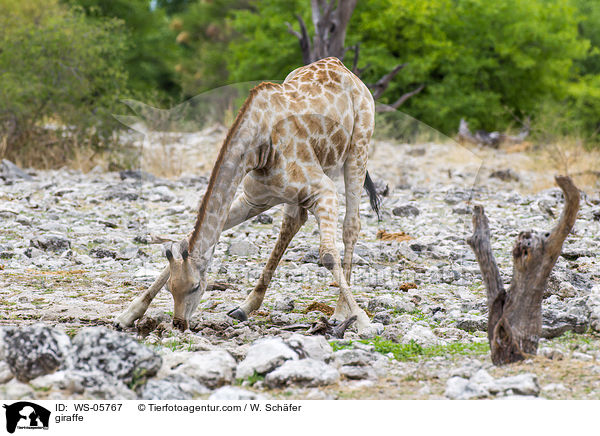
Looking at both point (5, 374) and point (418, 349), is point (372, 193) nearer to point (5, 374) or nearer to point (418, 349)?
point (418, 349)

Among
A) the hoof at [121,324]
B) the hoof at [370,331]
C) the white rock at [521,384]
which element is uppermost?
the white rock at [521,384]

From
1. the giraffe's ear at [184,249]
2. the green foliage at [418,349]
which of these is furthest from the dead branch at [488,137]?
the giraffe's ear at [184,249]

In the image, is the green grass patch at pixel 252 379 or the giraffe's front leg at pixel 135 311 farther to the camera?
the giraffe's front leg at pixel 135 311

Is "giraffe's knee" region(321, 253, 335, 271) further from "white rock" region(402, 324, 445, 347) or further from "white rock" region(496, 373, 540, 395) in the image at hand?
"white rock" region(496, 373, 540, 395)

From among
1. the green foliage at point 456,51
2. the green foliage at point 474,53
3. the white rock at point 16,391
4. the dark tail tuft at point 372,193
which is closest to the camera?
the white rock at point 16,391

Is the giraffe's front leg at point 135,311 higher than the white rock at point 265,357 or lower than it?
lower

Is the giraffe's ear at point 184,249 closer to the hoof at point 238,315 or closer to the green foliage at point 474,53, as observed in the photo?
the hoof at point 238,315

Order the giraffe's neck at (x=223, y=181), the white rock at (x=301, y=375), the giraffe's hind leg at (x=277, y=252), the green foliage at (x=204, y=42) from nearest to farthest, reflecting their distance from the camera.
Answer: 1. the white rock at (x=301, y=375)
2. the giraffe's neck at (x=223, y=181)
3. the giraffe's hind leg at (x=277, y=252)
4. the green foliage at (x=204, y=42)

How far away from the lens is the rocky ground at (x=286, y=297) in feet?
12.7

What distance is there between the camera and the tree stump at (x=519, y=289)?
4.18m

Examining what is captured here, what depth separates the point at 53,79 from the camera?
616 inches

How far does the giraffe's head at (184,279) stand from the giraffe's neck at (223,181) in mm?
73

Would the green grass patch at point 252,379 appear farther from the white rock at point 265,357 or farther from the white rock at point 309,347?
the white rock at point 309,347
